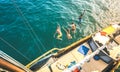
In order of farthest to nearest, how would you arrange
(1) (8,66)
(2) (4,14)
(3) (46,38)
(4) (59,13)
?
(4) (59,13)
(2) (4,14)
(3) (46,38)
(1) (8,66)

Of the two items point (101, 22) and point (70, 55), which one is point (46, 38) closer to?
point (70, 55)

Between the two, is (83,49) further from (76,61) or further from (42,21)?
(42,21)

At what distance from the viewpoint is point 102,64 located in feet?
52.0

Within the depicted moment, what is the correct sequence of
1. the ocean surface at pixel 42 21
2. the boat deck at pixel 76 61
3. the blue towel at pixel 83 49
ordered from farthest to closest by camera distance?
the ocean surface at pixel 42 21 < the blue towel at pixel 83 49 < the boat deck at pixel 76 61

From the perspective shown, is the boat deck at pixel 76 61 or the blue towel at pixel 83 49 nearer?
the boat deck at pixel 76 61

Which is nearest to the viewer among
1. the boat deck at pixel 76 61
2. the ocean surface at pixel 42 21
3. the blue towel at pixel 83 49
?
the boat deck at pixel 76 61

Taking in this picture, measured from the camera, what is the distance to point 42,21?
73.9ft

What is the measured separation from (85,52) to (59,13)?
9.32 meters

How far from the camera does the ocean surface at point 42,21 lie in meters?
19.0

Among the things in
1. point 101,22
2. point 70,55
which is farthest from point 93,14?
point 70,55

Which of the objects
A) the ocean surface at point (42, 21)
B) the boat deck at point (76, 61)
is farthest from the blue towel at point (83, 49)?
the ocean surface at point (42, 21)

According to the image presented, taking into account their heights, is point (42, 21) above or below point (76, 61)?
below

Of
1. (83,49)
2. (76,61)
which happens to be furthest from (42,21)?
(76,61)

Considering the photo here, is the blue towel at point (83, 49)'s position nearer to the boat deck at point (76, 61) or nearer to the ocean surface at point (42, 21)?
the boat deck at point (76, 61)
